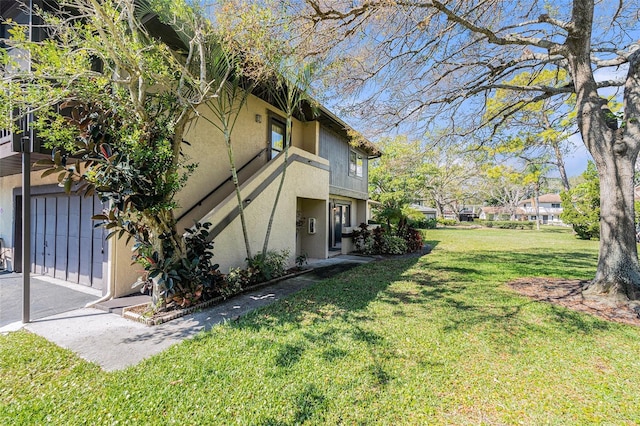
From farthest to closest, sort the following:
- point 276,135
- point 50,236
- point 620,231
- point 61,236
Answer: point 276,135 → point 50,236 → point 61,236 → point 620,231

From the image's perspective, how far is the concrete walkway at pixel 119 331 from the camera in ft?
12.6

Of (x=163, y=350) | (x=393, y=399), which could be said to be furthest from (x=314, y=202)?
(x=393, y=399)

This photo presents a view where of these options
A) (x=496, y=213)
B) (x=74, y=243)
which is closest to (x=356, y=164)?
(x=74, y=243)

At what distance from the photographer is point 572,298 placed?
641 centimetres

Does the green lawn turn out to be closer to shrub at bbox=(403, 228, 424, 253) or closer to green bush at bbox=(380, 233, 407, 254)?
green bush at bbox=(380, 233, 407, 254)

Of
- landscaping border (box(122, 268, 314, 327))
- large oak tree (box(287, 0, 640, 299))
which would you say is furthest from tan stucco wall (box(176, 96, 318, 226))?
large oak tree (box(287, 0, 640, 299))

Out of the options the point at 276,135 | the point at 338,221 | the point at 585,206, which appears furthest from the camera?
the point at 585,206

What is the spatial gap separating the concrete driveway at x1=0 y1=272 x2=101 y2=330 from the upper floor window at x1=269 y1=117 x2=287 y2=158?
671 centimetres

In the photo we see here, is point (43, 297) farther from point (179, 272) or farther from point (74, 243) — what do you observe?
point (179, 272)

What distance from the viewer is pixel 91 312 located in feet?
17.7

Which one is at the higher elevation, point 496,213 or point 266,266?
point 496,213

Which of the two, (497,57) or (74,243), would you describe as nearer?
(74,243)

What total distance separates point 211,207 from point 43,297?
157 inches

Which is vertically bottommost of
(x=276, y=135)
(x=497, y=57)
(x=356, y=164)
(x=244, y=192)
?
(x=244, y=192)
